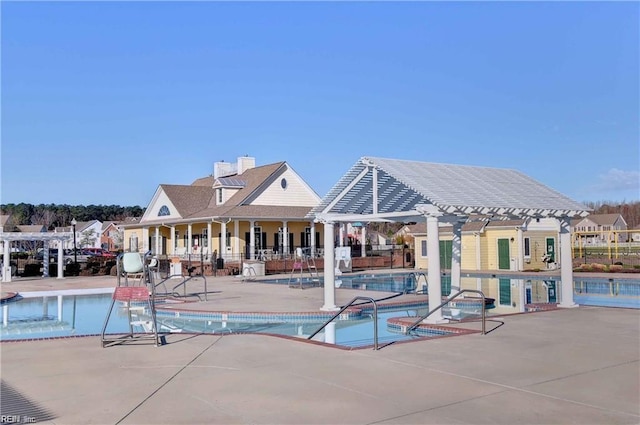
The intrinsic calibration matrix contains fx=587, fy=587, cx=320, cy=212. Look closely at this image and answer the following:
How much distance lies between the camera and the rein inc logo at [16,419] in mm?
5816

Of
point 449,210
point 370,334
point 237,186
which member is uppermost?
point 237,186

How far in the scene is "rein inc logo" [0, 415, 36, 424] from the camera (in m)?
5.82

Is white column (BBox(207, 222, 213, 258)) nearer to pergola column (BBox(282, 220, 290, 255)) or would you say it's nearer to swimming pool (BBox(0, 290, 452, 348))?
pergola column (BBox(282, 220, 290, 255))

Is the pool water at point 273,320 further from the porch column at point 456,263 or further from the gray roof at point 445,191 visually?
the gray roof at point 445,191

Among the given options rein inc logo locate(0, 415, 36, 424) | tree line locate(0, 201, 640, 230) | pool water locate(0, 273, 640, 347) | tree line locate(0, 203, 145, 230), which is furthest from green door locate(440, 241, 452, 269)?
tree line locate(0, 203, 145, 230)

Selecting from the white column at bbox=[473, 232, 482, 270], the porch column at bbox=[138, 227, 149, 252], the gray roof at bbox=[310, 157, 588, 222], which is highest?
the gray roof at bbox=[310, 157, 588, 222]

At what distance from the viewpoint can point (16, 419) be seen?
233 inches

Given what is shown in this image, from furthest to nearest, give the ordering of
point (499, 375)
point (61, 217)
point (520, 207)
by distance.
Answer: point (61, 217) → point (520, 207) → point (499, 375)

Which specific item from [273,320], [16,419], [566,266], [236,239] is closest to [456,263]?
[566,266]

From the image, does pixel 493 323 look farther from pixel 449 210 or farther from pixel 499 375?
pixel 499 375

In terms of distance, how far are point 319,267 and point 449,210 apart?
24.2m

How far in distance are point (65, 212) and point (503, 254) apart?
406 ft

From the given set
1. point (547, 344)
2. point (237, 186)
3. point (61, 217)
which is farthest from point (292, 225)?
point (61, 217)

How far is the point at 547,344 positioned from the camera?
9977 millimetres
